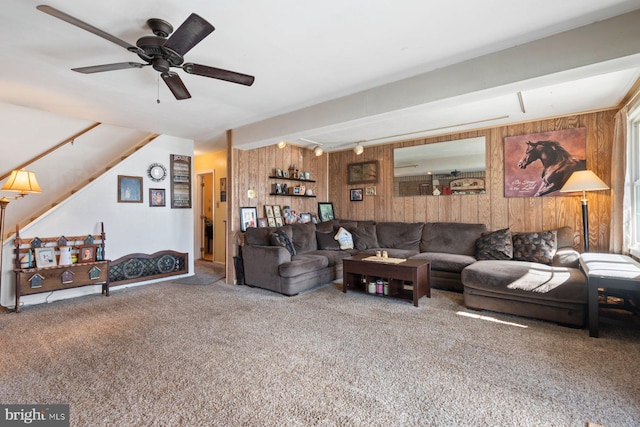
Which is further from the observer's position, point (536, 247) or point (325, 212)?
point (325, 212)

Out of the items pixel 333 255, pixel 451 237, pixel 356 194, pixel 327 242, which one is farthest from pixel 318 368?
pixel 356 194

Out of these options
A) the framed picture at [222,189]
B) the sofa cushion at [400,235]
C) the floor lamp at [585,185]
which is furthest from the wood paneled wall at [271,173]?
the floor lamp at [585,185]

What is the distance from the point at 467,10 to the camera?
1.98 metres

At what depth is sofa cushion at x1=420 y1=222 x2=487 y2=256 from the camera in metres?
4.43

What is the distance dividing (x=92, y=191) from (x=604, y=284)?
19.8 ft

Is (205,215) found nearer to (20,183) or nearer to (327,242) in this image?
(327,242)

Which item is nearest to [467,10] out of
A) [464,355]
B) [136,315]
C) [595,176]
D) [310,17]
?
[310,17]

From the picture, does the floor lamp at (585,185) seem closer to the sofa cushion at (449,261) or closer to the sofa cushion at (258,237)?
the sofa cushion at (449,261)

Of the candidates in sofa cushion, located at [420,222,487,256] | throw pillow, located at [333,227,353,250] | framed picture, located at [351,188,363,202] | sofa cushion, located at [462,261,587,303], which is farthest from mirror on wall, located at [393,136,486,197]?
sofa cushion, located at [462,261,587,303]

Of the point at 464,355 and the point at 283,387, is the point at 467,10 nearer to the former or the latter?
the point at 464,355

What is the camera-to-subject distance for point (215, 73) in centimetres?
223

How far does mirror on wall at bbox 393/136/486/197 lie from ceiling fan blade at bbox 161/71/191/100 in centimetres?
389

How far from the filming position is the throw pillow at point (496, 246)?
3.96 metres

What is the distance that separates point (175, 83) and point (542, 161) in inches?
183
